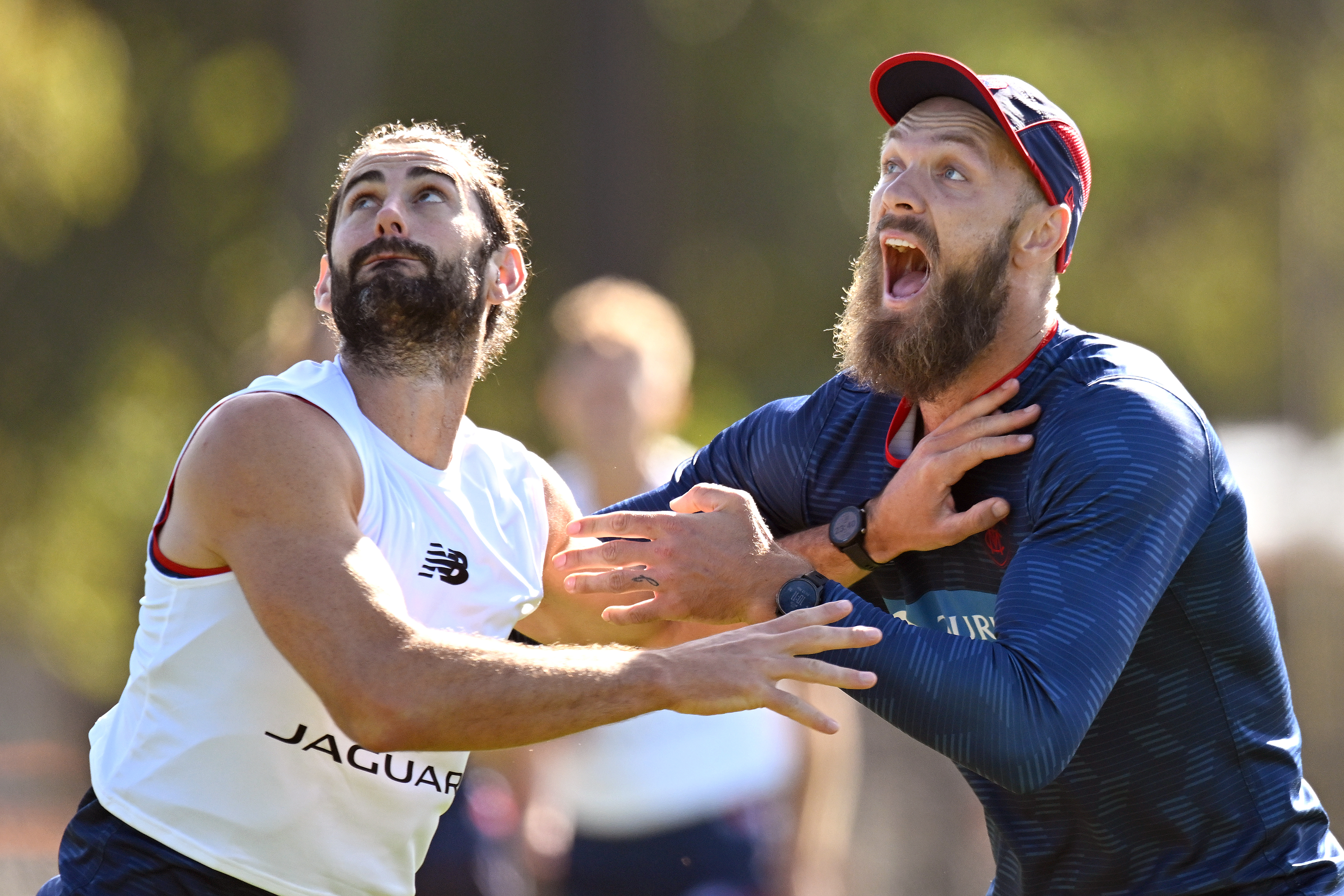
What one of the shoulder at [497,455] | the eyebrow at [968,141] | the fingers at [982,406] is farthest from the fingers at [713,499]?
the eyebrow at [968,141]

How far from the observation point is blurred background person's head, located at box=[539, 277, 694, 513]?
5.50 m

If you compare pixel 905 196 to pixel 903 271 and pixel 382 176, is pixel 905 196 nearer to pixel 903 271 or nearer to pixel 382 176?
pixel 903 271

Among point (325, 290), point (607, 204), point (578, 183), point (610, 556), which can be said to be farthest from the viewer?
point (578, 183)

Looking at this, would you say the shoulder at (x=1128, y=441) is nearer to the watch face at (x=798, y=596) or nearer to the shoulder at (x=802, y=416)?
the watch face at (x=798, y=596)

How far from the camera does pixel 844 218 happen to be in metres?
12.3

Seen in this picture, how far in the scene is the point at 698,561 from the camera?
3.10 metres

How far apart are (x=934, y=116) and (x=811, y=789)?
3.08m

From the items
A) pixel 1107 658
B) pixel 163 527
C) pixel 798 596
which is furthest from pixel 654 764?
pixel 1107 658

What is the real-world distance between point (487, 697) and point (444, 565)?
1.82 ft

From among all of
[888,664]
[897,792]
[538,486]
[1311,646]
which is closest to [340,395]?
[538,486]

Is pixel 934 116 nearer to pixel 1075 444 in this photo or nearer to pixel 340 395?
pixel 1075 444

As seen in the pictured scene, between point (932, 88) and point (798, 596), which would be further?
point (932, 88)

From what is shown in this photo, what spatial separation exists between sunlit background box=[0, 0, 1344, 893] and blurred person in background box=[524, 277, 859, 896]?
4385mm

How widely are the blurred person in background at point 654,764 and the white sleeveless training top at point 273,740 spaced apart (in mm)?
1661
